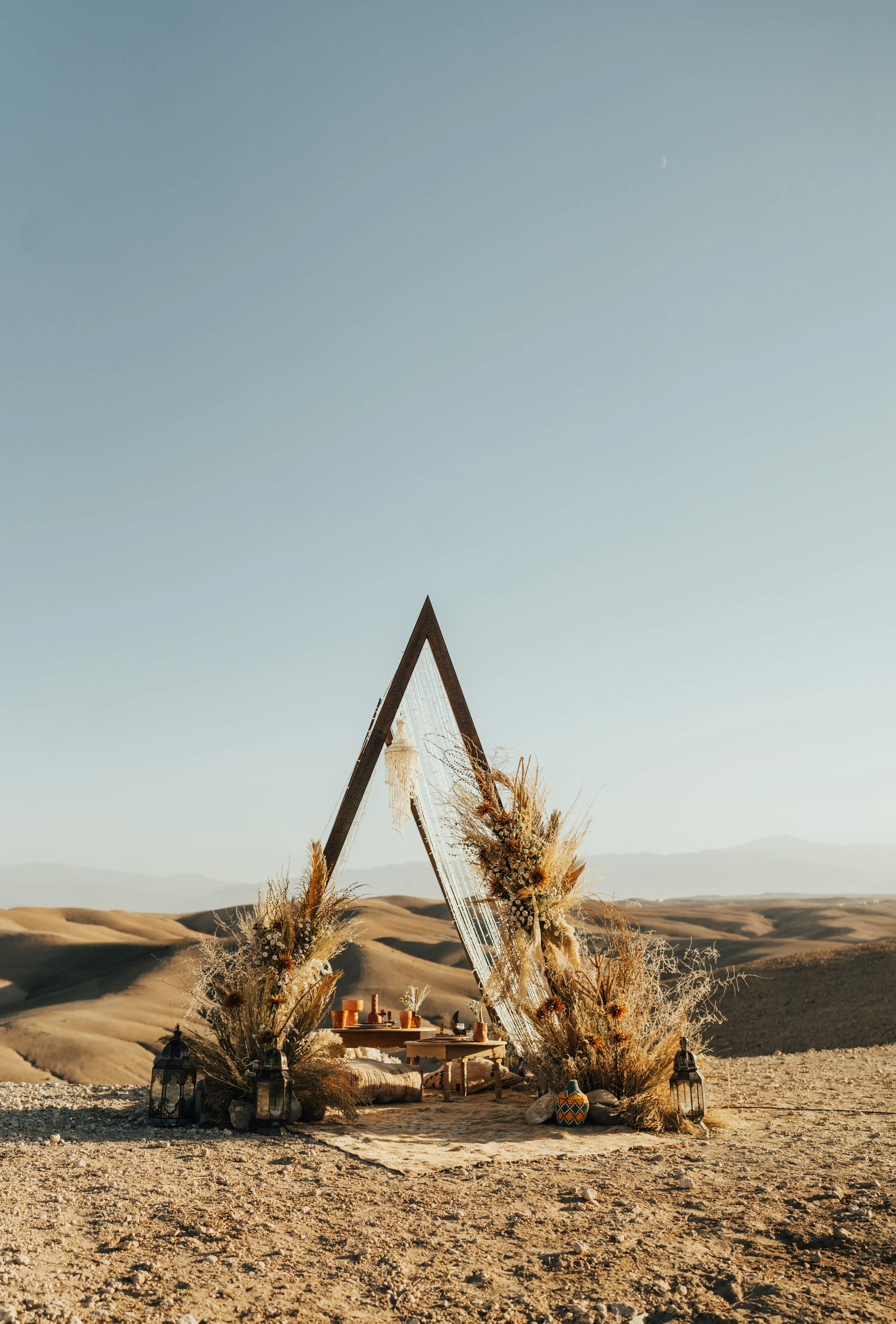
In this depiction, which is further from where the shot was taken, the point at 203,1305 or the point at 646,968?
the point at 646,968

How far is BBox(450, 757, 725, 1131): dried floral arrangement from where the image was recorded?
5.74 metres

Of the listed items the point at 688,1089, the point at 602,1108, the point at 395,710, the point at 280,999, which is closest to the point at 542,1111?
the point at 602,1108

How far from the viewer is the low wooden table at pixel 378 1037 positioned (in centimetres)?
780

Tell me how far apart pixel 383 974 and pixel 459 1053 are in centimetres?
1693

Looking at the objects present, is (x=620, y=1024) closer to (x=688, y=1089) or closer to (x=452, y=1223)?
(x=688, y=1089)

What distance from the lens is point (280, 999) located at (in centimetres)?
598

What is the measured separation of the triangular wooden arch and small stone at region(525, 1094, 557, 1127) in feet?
6.20

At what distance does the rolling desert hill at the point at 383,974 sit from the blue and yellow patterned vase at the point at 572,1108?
5.42 feet

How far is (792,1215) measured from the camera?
3371 mm

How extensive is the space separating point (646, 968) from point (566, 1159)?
168 centimetres

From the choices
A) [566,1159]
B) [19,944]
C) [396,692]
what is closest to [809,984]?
[396,692]

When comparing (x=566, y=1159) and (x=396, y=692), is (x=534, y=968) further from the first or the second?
(x=396, y=692)

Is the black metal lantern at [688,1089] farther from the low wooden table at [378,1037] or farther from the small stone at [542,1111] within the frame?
the low wooden table at [378,1037]

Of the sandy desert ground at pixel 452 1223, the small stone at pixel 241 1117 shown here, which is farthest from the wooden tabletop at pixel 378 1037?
the small stone at pixel 241 1117
